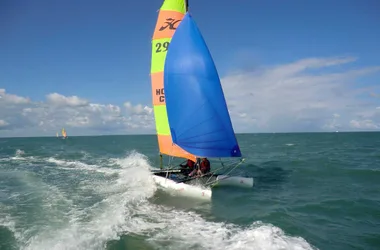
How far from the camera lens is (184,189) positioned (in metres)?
13.1

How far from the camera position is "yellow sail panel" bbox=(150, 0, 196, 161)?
1511 centimetres

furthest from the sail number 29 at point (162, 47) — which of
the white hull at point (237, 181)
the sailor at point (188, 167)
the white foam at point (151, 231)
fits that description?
the white foam at point (151, 231)

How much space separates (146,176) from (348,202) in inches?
419

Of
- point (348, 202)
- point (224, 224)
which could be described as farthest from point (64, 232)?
point (348, 202)

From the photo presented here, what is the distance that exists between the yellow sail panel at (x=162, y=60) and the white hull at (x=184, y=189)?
164cm

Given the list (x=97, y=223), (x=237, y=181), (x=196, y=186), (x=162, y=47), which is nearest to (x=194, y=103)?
(x=196, y=186)

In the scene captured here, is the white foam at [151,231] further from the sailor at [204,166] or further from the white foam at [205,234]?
the sailor at [204,166]

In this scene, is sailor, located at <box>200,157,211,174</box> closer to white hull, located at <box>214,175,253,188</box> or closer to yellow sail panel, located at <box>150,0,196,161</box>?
yellow sail panel, located at <box>150,0,196,161</box>

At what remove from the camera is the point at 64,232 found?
347 inches

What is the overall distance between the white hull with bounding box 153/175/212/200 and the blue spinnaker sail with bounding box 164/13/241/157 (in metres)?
1.56

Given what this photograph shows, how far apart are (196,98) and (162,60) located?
13.1 feet

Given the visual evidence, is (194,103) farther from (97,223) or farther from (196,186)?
(97,223)

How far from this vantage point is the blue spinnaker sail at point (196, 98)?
12.6 meters

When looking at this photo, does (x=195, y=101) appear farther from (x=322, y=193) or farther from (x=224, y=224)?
(x=322, y=193)
